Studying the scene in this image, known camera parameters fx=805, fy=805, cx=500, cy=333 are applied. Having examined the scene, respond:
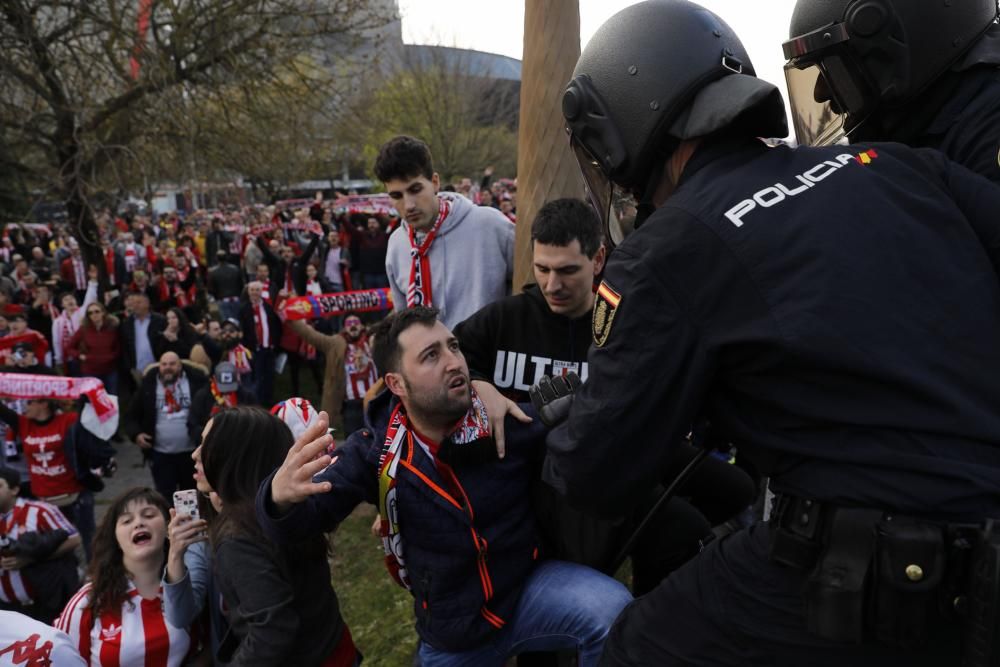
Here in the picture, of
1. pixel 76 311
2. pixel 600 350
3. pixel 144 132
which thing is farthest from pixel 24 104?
pixel 600 350

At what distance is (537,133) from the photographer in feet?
12.2

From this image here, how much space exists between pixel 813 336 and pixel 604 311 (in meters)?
0.37

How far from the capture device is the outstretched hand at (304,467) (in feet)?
7.30

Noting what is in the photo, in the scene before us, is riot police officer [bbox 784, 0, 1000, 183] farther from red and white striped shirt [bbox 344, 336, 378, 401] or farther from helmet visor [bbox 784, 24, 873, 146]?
→ red and white striped shirt [bbox 344, 336, 378, 401]

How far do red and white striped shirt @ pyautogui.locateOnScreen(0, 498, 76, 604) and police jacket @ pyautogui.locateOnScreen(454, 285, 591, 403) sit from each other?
302 centimetres

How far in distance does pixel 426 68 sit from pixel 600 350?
3133 centimetres

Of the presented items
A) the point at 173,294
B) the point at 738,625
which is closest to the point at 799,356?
the point at 738,625

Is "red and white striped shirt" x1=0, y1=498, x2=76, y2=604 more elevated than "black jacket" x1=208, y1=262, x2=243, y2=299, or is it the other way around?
"red and white striped shirt" x1=0, y1=498, x2=76, y2=604

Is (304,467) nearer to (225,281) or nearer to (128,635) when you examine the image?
(128,635)

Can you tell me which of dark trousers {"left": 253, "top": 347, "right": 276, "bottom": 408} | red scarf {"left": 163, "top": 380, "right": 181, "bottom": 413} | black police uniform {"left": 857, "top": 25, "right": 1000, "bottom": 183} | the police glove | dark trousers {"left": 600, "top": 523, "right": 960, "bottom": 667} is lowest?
dark trousers {"left": 253, "top": 347, "right": 276, "bottom": 408}

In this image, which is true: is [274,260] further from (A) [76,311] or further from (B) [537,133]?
(B) [537,133]

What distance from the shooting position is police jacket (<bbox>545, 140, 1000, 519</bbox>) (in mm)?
1323

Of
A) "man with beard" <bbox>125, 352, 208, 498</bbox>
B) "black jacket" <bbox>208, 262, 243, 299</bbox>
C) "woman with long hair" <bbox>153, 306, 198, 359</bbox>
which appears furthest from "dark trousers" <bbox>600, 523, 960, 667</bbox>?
"black jacket" <bbox>208, 262, 243, 299</bbox>

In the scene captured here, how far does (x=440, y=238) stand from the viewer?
12.6 feet
